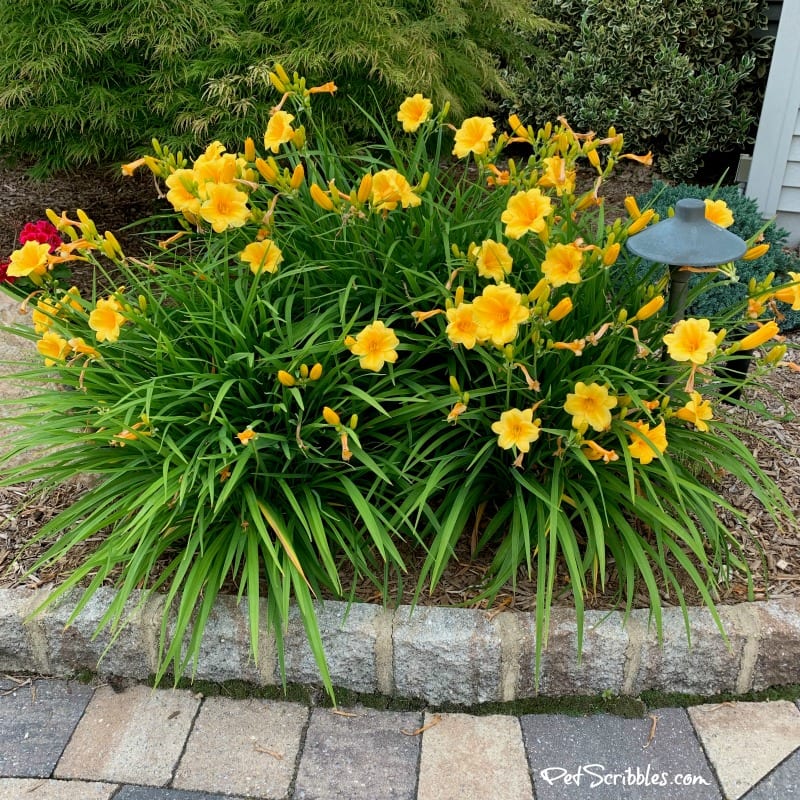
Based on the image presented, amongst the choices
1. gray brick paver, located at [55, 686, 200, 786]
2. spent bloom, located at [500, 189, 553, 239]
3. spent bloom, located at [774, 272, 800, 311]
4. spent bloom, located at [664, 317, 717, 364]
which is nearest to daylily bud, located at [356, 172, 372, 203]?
spent bloom, located at [500, 189, 553, 239]

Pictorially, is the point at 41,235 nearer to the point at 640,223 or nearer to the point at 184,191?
the point at 184,191

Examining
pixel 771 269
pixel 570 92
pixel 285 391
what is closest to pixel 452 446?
pixel 285 391

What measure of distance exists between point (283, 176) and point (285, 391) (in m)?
0.52

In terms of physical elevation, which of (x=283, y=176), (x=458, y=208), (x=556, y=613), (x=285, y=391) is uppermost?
(x=283, y=176)

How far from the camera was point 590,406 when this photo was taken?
5.59 ft

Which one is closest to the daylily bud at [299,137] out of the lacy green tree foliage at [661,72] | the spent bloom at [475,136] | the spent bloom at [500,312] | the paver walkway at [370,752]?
the spent bloom at [475,136]

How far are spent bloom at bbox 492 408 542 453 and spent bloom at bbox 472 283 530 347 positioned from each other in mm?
166

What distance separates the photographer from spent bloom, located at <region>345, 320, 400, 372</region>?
1707mm

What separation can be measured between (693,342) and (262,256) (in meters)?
1.00

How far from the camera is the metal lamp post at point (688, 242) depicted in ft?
5.69

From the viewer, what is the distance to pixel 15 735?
5.89 feet

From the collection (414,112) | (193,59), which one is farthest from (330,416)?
(193,59)

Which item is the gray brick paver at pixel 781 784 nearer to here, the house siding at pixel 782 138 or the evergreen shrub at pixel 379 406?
the evergreen shrub at pixel 379 406

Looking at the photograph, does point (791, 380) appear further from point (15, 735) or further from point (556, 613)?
point (15, 735)
